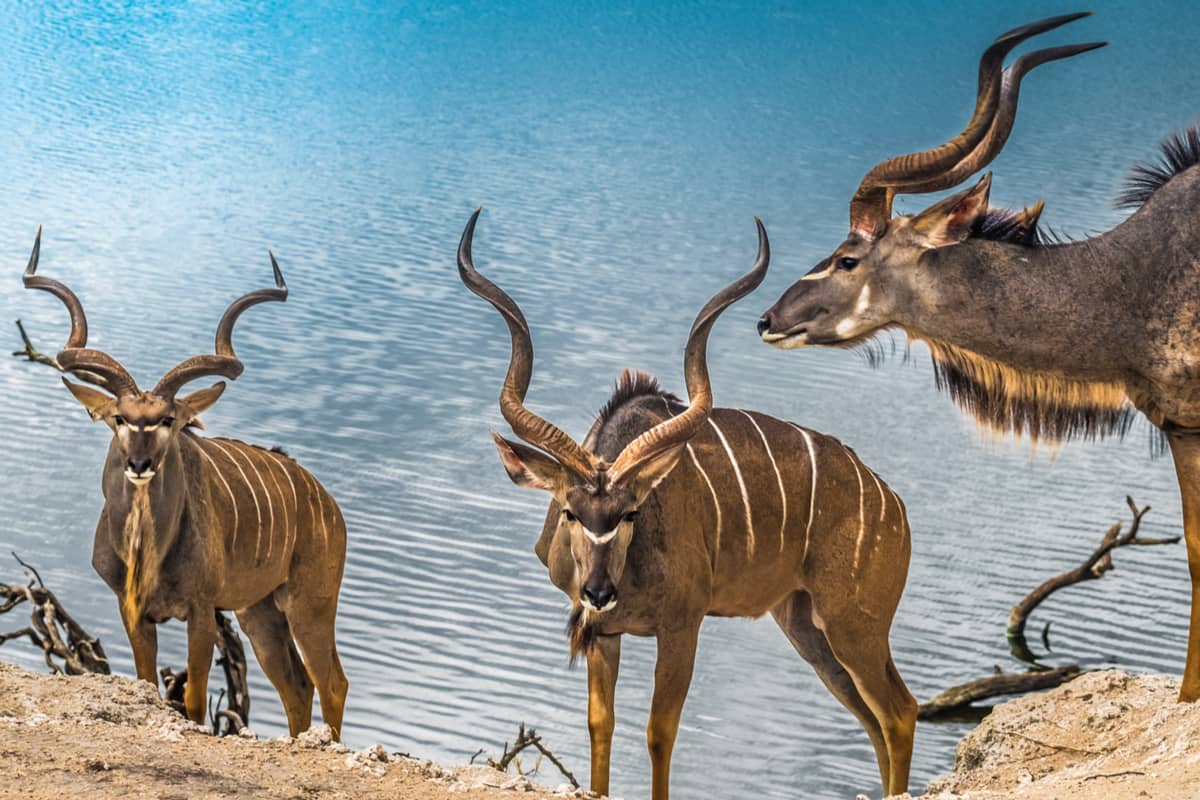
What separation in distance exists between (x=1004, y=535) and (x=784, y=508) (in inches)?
114

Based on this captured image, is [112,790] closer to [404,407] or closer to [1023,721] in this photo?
[1023,721]

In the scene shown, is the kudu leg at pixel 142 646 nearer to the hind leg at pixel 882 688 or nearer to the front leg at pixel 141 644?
the front leg at pixel 141 644

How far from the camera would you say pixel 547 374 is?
7387 millimetres

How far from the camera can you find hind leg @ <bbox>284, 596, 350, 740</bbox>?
13.8 ft

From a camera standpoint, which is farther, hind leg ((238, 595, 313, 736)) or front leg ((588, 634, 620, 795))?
hind leg ((238, 595, 313, 736))

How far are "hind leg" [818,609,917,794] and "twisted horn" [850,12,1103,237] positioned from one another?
889 millimetres

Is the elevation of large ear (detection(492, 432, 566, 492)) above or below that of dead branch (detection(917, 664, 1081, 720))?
above

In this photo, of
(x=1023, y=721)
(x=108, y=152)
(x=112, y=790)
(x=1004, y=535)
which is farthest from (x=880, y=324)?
(x=108, y=152)

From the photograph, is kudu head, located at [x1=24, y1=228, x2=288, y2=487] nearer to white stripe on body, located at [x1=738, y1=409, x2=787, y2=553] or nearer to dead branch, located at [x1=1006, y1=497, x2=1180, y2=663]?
white stripe on body, located at [x1=738, y1=409, x2=787, y2=553]

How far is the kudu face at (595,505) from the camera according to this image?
10.2ft

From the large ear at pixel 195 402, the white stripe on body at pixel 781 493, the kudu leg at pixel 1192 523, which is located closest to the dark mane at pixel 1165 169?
the kudu leg at pixel 1192 523

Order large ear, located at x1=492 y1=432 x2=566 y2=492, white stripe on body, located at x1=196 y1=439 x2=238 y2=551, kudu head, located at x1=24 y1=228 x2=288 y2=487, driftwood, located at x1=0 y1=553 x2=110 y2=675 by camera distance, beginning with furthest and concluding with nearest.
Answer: driftwood, located at x1=0 y1=553 x2=110 y2=675
white stripe on body, located at x1=196 y1=439 x2=238 y2=551
kudu head, located at x1=24 y1=228 x2=288 y2=487
large ear, located at x1=492 y1=432 x2=566 y2=492

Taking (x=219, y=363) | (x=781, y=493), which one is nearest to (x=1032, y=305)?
(x=781, y=493)

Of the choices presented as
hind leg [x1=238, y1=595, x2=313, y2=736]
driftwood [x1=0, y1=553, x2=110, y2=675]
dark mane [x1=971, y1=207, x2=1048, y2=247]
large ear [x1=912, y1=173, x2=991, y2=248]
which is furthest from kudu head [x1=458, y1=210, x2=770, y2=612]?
driftwood [x1=0, y1=553, x2=110, y2=675]
